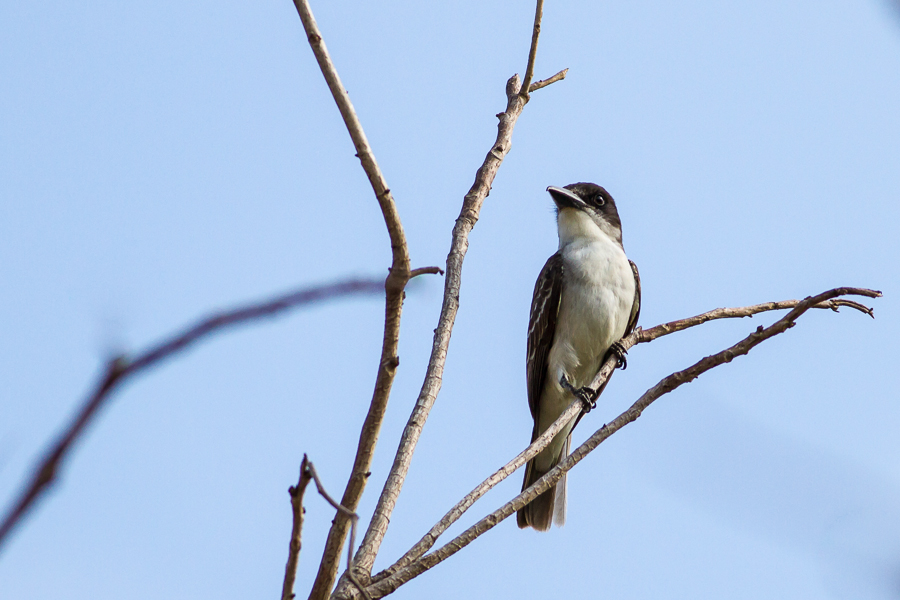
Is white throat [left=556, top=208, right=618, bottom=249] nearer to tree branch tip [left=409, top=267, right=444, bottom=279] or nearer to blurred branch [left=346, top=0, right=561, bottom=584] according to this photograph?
blurred branch [left=346, top=0, right=561, bottom=584]

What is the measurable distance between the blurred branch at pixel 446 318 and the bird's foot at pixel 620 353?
2.54 metres

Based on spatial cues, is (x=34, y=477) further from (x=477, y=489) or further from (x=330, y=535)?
(x=477, y=489)

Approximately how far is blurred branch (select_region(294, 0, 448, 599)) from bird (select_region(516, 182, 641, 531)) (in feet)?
17.9

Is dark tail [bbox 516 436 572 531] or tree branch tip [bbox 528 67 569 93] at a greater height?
tree branch tip [bbox 528 67 569 93]

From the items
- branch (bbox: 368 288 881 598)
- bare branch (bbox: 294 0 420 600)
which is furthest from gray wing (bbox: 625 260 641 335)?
bare branch (bbox: 294 0 420 600)

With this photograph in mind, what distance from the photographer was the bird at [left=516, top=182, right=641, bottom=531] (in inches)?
371

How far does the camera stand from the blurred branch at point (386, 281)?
3.65 meters

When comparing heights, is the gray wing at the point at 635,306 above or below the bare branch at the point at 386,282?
below

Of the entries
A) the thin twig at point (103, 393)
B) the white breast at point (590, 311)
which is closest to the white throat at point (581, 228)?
the white breast at point (590, 311)

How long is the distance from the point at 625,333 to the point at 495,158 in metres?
3.63

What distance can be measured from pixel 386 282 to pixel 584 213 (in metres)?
6.98

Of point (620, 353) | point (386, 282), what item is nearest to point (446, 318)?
point (386, 282)

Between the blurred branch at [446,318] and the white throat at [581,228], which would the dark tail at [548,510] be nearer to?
the white throat at [581,228]

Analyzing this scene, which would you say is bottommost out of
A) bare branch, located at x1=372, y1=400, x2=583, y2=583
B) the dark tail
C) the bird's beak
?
the dark tail
